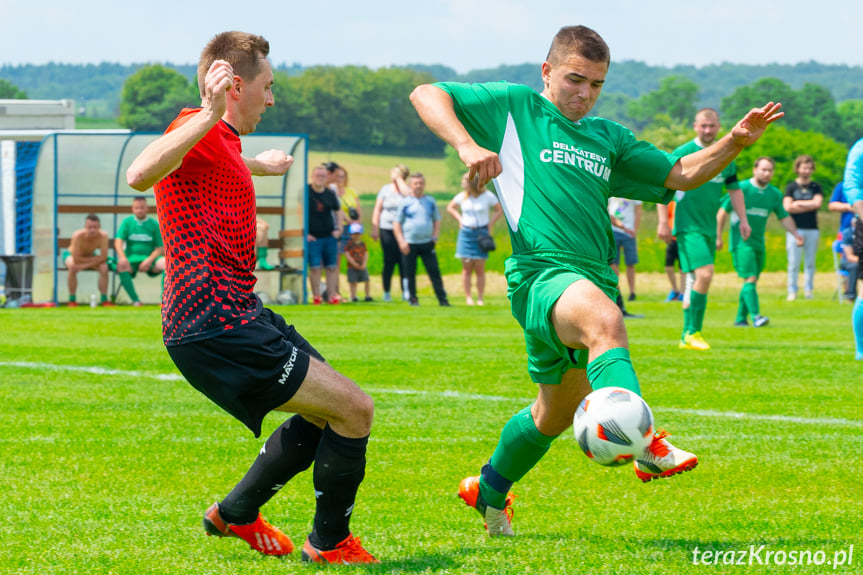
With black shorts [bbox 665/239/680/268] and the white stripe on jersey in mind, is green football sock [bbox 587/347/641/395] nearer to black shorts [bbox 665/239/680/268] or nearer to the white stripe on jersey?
the white stripe on jersey

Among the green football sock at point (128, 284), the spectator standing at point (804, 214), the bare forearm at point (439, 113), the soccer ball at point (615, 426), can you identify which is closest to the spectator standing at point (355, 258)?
the green football sock at point (128, 284)

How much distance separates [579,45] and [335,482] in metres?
1.86

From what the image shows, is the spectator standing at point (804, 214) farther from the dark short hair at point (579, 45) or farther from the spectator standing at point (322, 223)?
the dark short hair at point (579, 45)

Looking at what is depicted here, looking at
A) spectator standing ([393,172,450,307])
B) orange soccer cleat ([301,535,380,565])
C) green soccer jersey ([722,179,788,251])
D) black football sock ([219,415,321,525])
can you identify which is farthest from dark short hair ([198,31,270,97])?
spectator standing ([393,172,450,307])

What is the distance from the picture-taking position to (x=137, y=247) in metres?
19.6

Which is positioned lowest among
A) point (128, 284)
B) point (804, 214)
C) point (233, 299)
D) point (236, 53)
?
point (128, 284)

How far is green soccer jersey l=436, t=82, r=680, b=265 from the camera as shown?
4.45 meters

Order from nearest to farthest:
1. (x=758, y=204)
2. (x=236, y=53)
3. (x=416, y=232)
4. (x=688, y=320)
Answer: (x=236, y=53), (x=688, y=320), (x=758, y=204), (x=416, y=232)

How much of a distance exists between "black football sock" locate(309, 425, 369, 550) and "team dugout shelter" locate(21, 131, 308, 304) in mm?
15974

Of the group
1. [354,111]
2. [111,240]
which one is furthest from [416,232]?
[354,111]

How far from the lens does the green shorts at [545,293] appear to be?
13.6ft

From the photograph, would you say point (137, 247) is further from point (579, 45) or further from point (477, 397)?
point (579, 45)

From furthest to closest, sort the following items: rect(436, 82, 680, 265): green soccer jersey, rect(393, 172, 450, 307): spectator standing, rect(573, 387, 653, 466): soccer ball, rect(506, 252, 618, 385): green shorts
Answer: rect(393, 172, 450, 307): spectator standing
rect(436, 82, 680, 265): green soccer jersey
rect(506, 252, 618, 385): green shorts
rect(573, 387, 653, 466): soccer ball

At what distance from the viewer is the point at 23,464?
244 inches
